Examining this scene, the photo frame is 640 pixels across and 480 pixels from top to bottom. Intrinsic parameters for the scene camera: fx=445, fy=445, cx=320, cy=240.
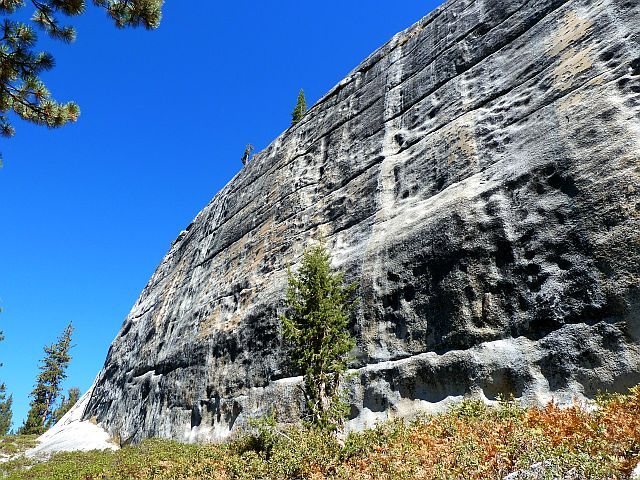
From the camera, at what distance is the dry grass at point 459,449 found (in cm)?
568

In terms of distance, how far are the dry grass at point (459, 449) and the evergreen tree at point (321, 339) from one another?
0.95 metres

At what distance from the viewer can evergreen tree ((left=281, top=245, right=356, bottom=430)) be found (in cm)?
1164

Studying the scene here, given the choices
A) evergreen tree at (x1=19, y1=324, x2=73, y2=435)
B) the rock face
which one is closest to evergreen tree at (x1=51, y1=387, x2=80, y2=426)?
evergreen tree at (x1=19, y1=324, x2=73, y2=435)

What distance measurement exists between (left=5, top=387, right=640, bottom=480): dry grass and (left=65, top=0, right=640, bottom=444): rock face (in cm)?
140

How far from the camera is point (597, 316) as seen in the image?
906cm

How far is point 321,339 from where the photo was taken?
40.9 ft

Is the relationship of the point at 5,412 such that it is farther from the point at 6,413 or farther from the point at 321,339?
the point at 321,339

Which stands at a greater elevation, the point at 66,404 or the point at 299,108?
the point at 299,108

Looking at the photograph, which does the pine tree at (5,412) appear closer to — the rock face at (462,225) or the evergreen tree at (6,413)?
the evergreen tree at (6,413)

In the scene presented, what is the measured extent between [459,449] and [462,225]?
Answer: 6.77 metres

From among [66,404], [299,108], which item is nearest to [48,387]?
[66,404]

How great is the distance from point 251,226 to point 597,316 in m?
18.3

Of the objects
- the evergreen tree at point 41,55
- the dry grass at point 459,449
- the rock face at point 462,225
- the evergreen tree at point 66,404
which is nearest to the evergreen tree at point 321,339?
the dry grass at point 459,449

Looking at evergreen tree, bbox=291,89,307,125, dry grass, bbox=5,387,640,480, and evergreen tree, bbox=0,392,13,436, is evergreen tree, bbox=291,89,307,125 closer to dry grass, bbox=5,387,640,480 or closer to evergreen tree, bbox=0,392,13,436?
dry grass, bbox=5,387,640,480
